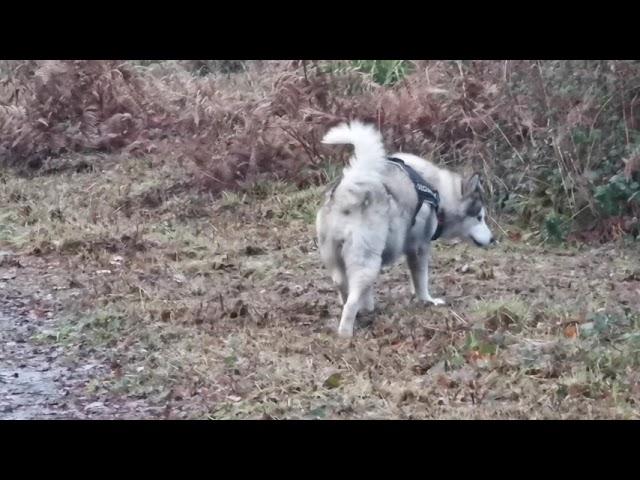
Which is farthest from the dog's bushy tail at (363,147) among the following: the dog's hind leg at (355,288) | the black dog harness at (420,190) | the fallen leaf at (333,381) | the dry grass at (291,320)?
the fallen leaf at (333,381)

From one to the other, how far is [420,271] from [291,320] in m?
1.17

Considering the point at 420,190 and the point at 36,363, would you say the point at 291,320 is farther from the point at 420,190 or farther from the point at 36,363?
the point at 36,363

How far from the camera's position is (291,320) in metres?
8.11

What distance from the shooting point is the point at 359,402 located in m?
6.31

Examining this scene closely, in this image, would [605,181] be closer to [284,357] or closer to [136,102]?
[284,357]

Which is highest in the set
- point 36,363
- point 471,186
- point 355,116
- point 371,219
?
point 355,116

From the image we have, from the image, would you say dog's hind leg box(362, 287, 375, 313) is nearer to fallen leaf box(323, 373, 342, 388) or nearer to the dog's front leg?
the dog's front leg

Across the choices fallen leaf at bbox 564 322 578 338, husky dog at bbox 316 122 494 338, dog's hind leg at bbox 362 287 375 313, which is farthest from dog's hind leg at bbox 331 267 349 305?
fallen leaf at bbox 564 322 578 338

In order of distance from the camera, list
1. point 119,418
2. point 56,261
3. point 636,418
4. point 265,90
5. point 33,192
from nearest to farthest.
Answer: point 636,418 → point 119,418 → point 56,261 → point 33,192 → point 265,90

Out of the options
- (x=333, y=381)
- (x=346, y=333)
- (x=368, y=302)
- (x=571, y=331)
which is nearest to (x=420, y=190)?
(x=368, y=302)

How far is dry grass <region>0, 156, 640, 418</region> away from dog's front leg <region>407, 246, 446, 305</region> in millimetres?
125

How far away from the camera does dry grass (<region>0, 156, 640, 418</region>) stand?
6.39 meters

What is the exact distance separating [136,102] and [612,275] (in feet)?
25.5
